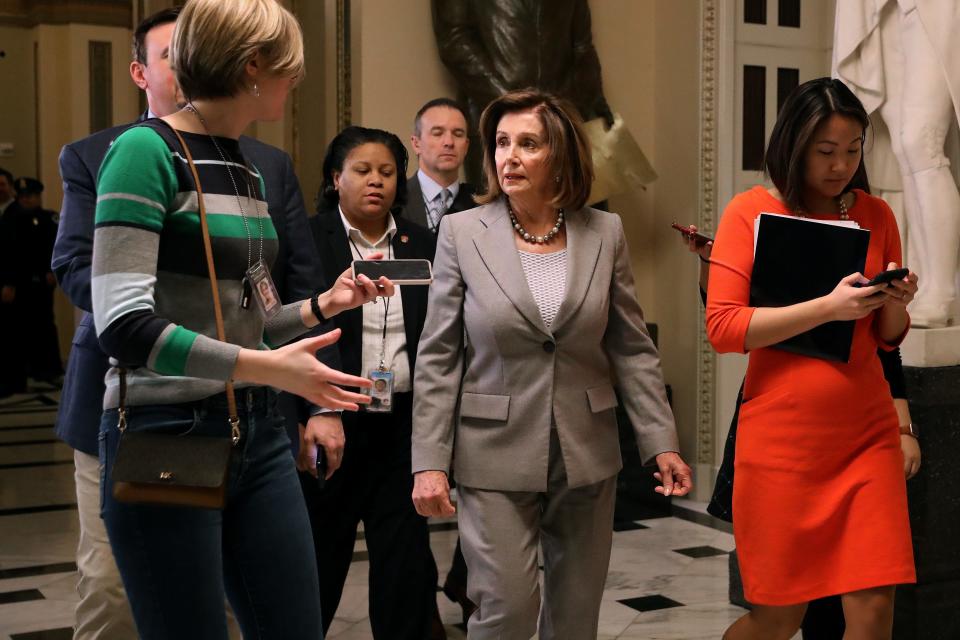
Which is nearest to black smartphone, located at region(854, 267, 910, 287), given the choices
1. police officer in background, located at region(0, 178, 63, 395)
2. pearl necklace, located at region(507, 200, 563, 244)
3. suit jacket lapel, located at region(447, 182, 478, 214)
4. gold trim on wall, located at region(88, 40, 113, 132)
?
pearl necklace, located at region(507, 200, 563, 244)

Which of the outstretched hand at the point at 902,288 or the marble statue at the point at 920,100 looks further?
the marble statue at the point at 920,100

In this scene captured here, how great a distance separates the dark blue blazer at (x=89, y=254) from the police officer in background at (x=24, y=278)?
9162 millimetres

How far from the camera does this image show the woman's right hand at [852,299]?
2703 mm

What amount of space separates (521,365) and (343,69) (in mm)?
4748

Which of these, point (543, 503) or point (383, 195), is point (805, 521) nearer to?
point (543, 503)

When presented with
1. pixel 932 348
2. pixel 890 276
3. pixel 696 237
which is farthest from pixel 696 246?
pixel 932 348

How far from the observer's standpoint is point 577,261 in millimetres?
2803

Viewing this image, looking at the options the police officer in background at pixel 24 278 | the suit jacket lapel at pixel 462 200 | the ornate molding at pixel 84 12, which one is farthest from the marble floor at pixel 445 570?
the ornate molding at pixel 84 12

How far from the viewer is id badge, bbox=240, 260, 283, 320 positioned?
2.02 metres

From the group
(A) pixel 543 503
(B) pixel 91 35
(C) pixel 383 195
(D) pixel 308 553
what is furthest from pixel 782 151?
(B) pixel 91 35

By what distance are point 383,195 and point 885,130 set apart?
193cm

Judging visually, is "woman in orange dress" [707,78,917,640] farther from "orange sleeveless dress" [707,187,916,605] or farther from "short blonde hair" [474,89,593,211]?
"short blonde hair" [474,89,593,211]

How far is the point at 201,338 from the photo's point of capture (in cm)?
186

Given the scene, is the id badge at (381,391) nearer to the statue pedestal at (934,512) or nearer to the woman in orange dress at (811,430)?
the woman in orange dress at (811,430)
